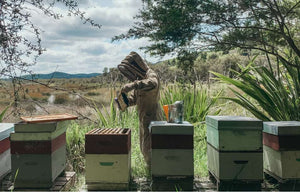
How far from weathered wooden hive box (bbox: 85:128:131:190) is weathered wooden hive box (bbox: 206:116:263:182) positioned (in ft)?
2.98

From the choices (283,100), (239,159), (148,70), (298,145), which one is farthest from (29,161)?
(283,100)

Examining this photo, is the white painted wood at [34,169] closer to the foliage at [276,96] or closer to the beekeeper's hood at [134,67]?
the beekeeper's hood at [134,67]

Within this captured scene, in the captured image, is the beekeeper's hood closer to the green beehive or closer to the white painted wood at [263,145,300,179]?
the green beehive

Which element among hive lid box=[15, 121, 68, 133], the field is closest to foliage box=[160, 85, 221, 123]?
the field

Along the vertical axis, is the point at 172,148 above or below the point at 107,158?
above

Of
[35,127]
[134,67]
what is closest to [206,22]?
[134,67]

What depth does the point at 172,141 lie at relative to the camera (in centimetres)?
287

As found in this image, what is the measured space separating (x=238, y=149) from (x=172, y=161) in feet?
2.12

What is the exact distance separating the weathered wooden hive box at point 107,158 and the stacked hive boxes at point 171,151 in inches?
11.2

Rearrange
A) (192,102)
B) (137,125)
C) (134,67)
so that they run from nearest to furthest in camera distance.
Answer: (134,67)
(137,125)
(192,102)

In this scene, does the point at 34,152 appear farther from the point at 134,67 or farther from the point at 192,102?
the point at 192,102

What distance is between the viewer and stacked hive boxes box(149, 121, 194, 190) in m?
2.87

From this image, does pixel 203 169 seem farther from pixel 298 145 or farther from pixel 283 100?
pixel 283 100

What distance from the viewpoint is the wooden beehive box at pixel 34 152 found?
9.14ft
